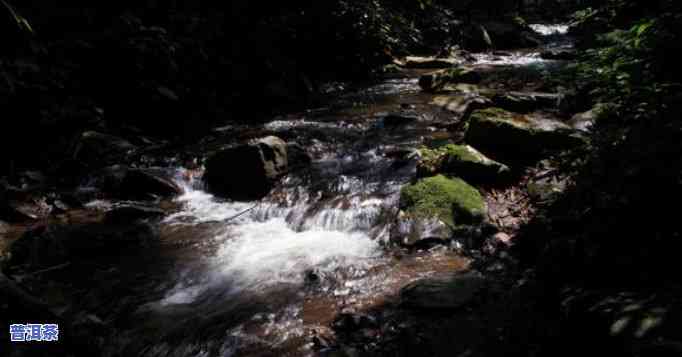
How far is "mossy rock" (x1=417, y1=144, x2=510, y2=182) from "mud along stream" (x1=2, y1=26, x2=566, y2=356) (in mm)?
615

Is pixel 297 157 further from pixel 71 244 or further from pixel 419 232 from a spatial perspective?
pixel 71 244

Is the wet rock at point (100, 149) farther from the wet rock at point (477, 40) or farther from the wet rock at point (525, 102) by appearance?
the wet rock at point (477, 40)

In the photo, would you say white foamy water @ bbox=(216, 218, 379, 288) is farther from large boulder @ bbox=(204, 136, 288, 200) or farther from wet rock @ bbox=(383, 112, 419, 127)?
wet rock @ bbox=(383, 112, 419, 127)

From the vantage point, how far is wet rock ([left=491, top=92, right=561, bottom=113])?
1036cm

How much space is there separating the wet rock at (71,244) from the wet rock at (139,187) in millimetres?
1442

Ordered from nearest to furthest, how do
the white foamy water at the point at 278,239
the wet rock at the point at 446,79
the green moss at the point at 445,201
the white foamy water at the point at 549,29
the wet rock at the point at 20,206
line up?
the white foamy water at the point at 278,239 < the green moss at the point at 445,201 < the wet rock at the point at 20,206 < the wet rock at the point at 446,79 < the white foamy water at the point at 549,29

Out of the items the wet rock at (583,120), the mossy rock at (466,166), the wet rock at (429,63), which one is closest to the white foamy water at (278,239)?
the mossy rock at (466,166)

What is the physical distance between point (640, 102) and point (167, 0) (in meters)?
16.3

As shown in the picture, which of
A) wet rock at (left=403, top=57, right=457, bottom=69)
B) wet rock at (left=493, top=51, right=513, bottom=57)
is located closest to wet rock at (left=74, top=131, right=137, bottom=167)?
wet rock at (left=403, top=57, right=457, bottom=69)

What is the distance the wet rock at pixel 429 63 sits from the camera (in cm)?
2102

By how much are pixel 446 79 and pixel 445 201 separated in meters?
10.6

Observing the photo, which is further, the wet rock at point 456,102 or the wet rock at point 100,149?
the wet rock at point 456,102

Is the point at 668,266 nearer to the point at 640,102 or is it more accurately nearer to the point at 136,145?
the point at 640,102

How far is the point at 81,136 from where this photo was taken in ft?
35.0
